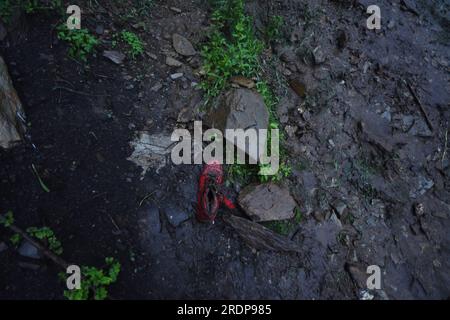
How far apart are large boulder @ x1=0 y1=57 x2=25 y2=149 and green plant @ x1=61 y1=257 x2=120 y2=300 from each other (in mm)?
1298

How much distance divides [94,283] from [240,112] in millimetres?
2073

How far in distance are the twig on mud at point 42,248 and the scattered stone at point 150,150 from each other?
99 centimetres

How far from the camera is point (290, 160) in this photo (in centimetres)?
372

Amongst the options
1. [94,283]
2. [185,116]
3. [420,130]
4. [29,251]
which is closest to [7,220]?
[29,251]

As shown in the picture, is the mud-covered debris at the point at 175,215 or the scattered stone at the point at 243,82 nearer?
the mud-covered debris at the point at 175,215

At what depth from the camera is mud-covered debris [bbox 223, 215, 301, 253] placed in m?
3.27

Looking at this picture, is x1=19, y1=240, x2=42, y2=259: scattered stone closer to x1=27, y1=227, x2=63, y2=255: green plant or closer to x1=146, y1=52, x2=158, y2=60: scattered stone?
x1=27, y1=227, x2=63, y2=255: green plant

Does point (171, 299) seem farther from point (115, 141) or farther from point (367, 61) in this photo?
point (367, 61)

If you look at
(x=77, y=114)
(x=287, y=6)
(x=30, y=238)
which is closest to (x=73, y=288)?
(x=30, y=238)

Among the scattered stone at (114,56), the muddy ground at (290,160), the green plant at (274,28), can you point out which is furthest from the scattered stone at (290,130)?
the scattered stone at (114,56)

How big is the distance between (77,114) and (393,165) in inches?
135

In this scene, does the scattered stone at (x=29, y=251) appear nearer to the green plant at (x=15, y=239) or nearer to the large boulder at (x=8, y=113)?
the green plant at (x=15, y=239)

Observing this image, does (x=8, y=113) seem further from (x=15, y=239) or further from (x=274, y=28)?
(x=274, y=28)

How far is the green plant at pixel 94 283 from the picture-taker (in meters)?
2.69
